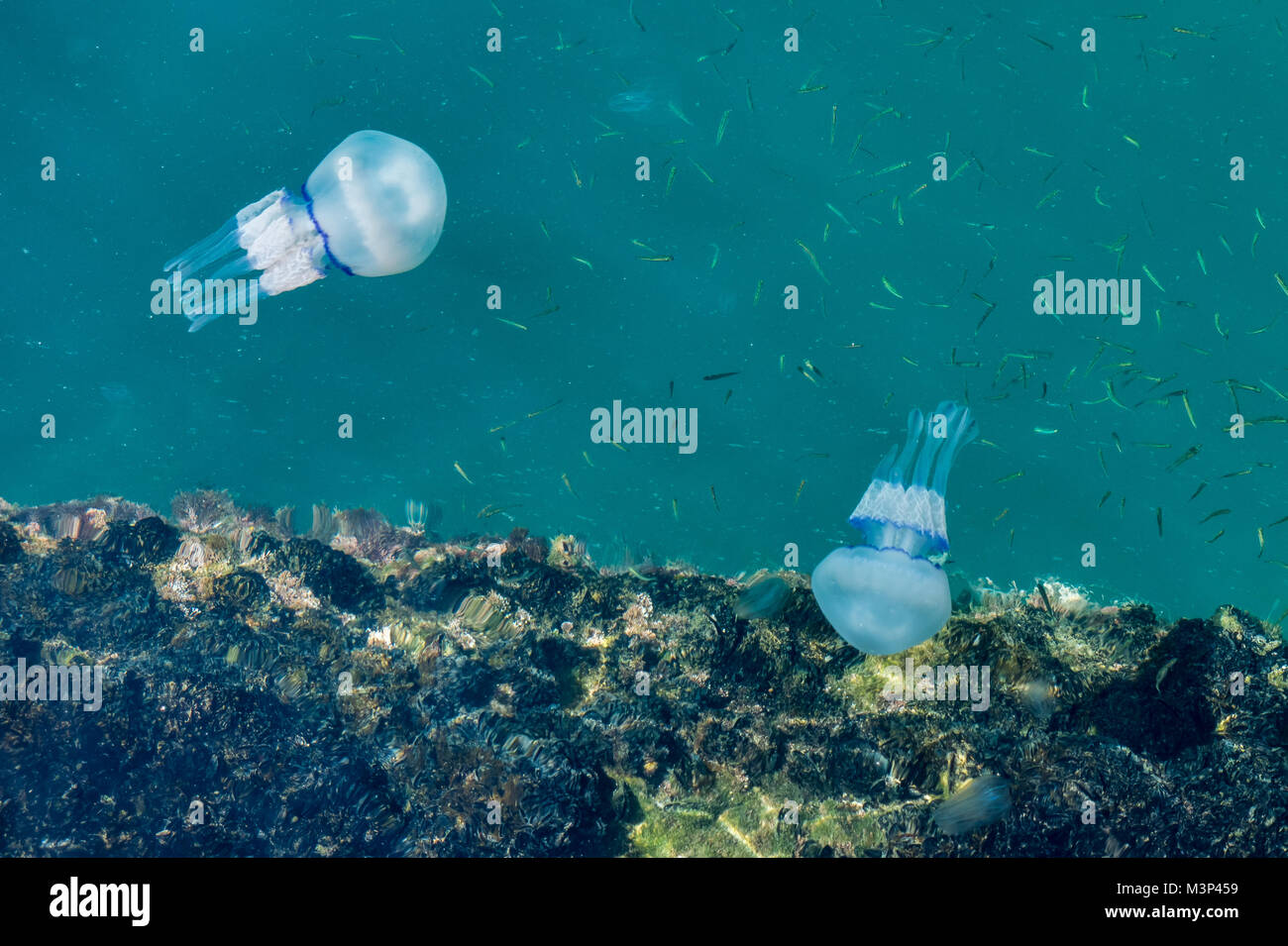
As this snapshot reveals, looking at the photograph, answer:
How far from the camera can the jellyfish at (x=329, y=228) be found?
6109 millimetres

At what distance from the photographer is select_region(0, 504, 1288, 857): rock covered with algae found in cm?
422

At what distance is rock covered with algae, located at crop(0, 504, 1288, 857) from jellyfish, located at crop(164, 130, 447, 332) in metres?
2.43

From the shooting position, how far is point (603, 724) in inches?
197

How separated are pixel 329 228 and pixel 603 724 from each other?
4.70m

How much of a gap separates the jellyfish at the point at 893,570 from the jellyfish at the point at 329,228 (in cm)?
476

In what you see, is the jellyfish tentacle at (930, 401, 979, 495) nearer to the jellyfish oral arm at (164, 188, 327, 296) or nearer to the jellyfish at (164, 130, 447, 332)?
the jellyfish at (164, 130, 447, 332)

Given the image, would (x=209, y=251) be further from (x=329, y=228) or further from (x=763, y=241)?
(x=763, y=241)

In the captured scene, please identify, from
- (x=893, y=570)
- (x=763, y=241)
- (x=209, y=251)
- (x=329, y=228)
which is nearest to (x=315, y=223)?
(x=329, y=228)

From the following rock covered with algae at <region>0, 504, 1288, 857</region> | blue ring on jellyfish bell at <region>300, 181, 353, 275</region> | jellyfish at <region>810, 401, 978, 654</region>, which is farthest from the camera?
blue ring on jellyfish bell at <region>300, 181, 353, 275</region>

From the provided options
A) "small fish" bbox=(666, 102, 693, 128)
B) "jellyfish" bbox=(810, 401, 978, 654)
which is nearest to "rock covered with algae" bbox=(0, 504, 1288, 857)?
"jellyfish" bbox=(810, 401, 978, 654)

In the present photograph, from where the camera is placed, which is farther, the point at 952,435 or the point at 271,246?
the point at 271,246

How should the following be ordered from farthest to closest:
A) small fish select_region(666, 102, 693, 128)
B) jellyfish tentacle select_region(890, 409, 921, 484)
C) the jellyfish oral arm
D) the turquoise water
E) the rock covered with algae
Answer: small fish select_region(666, 102, 693, 128)
the turquoise water
the jellyfish oral arm
jellyfish tentacle select_region(890, 409, 921, 484)
the rock covered with algae

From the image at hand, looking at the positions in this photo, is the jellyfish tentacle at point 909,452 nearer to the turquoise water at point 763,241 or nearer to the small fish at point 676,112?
the turquoise water at point 763,241
